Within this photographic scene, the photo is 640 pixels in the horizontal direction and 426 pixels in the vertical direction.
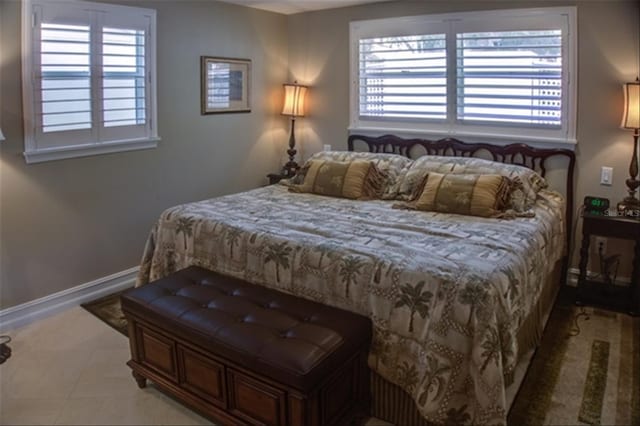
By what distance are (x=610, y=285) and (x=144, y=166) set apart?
358cm

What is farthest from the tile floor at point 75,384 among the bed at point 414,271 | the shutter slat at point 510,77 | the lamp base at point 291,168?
the shutter slat at point 510,77

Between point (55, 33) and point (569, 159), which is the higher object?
point (55, 33)

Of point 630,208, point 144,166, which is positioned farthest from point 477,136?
point 144,166

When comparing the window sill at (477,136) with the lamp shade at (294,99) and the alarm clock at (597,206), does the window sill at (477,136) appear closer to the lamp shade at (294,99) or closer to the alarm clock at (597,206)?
the alarm clock at (597,206)

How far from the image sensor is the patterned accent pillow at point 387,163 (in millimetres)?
3949

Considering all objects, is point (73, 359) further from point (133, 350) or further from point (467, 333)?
point (467, 333)

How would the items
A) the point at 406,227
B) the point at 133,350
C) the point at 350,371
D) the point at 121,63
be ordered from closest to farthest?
1. the point at 350,371
2. the point at 133,350
3. the point at 406,227
4. the point at 121,63

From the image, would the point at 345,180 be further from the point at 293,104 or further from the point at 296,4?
the point at 296,4

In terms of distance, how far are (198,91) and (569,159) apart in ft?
9.77

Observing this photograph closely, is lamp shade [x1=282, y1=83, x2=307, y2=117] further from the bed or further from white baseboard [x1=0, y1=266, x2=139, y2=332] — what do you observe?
white baseboard [x1=0, y1=266, x2=139, y2=332]

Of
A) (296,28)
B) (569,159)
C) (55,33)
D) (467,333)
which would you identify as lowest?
(467,333)

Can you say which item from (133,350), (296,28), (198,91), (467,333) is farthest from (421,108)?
(133,350)

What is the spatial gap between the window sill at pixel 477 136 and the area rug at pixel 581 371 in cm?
118

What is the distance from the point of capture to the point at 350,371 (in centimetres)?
230
